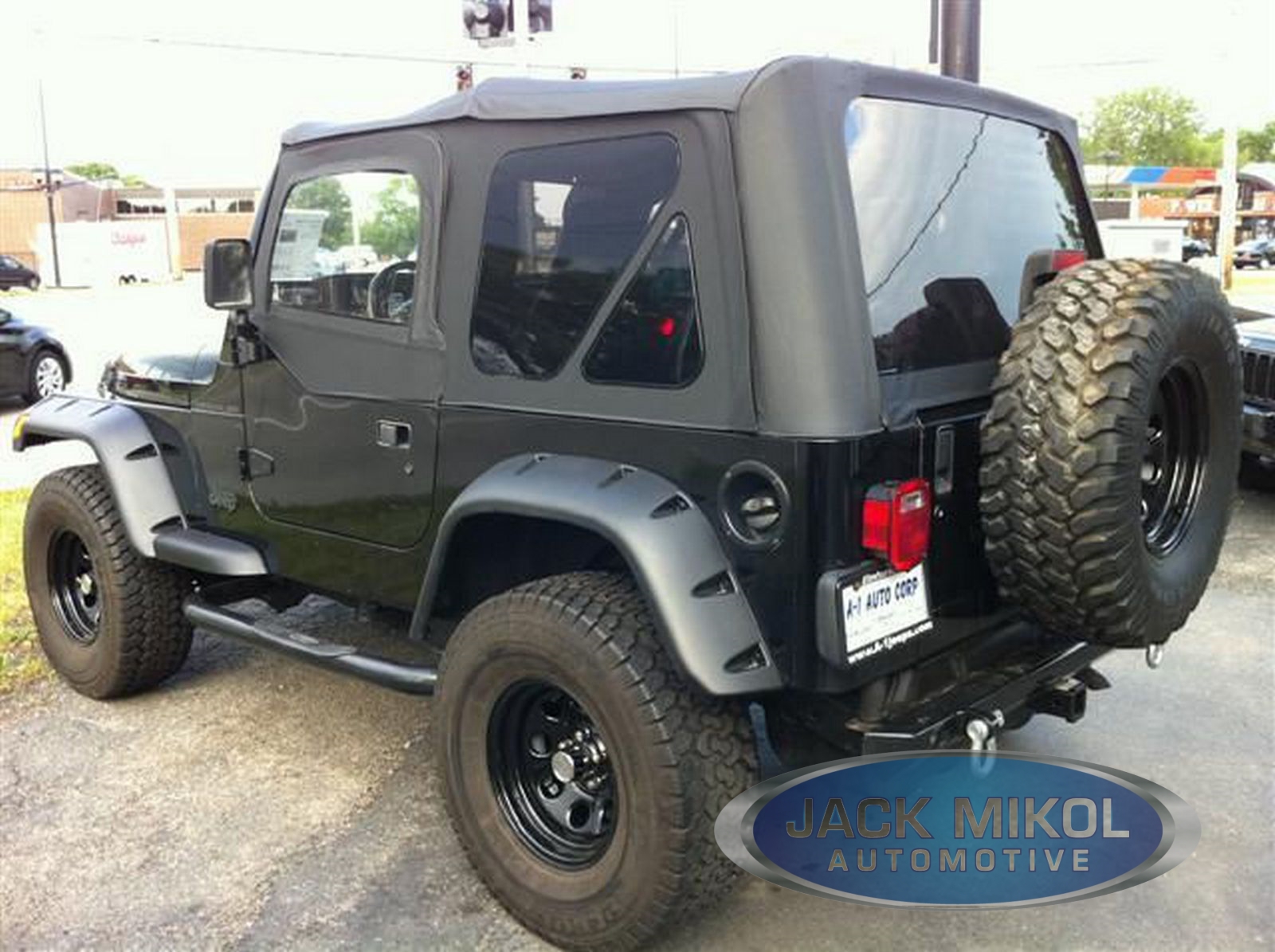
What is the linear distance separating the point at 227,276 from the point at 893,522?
2278 millimetres

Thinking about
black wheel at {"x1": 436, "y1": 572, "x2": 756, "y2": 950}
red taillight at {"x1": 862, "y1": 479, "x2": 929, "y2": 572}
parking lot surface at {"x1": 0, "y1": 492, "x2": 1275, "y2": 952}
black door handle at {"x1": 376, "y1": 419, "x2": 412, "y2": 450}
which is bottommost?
parking lot surface at {"x1": 0, "y1": 492, "x2": 1275, "y2": 952}

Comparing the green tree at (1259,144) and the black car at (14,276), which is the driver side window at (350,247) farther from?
the green tree at (1259,144)

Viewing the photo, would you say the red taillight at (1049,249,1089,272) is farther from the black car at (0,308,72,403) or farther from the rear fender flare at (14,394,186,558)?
the black car at (0,308,72,403)

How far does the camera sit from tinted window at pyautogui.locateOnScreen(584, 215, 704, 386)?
2.73 m

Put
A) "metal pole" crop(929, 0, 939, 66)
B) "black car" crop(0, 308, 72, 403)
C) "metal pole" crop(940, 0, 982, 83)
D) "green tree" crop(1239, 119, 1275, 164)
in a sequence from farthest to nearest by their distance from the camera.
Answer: "green tree" crop(1239, 119, 1275, 164) < "black car" crop(0, 308, 72, 403) < "metal pole" crop(929, 0, 939, 66) < "metal pole" crop(940, 0, 982, 83)

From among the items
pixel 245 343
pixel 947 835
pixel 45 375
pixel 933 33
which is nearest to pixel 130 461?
pixel 245 343

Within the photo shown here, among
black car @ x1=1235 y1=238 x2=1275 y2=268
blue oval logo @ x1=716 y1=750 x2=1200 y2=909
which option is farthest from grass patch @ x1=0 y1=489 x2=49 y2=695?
black car @ x1=1235 y1=238 x2=1275 y2=268

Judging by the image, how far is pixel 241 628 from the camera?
3.76 metres

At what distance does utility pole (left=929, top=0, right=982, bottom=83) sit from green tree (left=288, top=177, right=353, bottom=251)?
16.3ft

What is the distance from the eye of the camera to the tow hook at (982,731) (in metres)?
2.76

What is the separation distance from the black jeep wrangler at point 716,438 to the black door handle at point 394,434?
0.01 meters

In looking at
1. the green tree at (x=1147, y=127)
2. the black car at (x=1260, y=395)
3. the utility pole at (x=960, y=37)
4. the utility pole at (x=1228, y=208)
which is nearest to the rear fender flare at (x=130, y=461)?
the utility pole at (x=960, y=37)

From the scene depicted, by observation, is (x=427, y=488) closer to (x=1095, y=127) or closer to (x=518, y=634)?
(x=518, y=634)

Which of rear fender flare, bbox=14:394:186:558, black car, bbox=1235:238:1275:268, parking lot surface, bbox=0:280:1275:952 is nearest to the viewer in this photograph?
parking lot surface, bbox=0:280:1275:952
